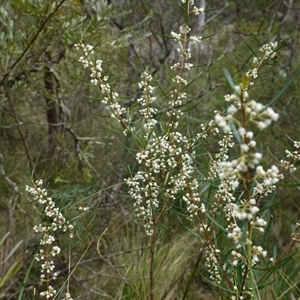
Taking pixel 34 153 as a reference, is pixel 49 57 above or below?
above

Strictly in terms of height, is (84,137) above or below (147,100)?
below

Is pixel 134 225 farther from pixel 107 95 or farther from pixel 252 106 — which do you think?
pixel 252 106

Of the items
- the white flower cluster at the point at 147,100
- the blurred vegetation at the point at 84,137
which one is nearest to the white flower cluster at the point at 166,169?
the white flower cluster at the point at 147,100

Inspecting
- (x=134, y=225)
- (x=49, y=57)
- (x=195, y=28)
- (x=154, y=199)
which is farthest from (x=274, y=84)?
(x=154, y=199)

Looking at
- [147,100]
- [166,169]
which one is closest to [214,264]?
[166,169]

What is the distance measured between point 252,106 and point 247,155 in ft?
0.21

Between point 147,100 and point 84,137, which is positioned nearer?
point 147,100

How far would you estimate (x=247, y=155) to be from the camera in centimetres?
58

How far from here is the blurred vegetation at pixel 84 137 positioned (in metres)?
2.06

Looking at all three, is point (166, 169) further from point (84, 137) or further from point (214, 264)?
point (84, 137)

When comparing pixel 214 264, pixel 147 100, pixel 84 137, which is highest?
pixel 147 100

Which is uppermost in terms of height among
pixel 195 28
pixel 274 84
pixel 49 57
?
pixel 195 28

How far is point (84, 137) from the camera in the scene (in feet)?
10.4

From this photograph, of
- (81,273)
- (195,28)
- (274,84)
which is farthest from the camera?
(195,28)
